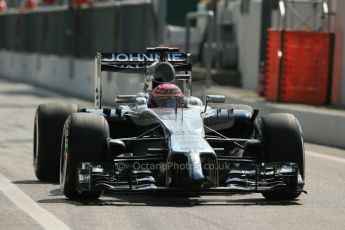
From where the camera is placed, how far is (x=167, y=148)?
40.2 ft

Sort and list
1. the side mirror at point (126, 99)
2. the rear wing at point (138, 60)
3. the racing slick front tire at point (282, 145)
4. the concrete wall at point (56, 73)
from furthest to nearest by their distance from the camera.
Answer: the concrete wall at point (56, 73) → the rear wing at point (138, 60) → the side mirror at point (126, 99) → the racing slick front tire at point (282, 145)

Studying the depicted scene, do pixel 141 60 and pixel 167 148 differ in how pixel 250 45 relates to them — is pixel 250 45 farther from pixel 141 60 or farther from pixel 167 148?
pixel 167 148

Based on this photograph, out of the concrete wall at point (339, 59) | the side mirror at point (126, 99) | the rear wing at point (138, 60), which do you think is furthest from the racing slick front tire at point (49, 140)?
the concrete wall at point (339, 59)

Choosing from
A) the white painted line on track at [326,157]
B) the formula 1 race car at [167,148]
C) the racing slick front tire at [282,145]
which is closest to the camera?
the formula 1 race car at [167,148]

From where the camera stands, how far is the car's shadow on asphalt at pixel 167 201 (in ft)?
40.2

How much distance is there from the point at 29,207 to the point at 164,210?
1.29m

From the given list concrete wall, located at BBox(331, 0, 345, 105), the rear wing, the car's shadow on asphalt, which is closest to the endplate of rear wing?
the rear wing

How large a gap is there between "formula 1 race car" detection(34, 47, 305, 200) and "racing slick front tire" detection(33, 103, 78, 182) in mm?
11

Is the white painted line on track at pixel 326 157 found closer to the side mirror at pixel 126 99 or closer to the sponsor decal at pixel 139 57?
the sponsor decal at pixel 139 57

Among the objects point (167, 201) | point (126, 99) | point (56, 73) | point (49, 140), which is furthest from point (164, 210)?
point (56, 73)

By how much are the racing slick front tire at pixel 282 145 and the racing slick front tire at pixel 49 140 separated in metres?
2.60

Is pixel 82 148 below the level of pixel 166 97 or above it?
A: below

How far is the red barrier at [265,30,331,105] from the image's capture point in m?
26.8

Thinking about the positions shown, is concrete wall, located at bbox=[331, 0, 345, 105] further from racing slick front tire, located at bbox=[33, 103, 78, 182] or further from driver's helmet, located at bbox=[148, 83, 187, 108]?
driver's helmet, located at bbox=[148, 83, 187, 108]
